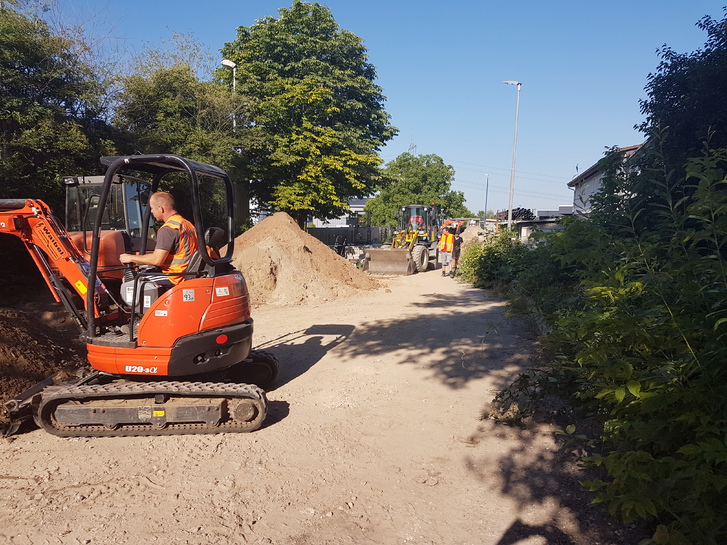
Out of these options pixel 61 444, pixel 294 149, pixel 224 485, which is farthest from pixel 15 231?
pixel 294 149

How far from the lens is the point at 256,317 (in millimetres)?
10641

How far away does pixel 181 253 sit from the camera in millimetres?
4973

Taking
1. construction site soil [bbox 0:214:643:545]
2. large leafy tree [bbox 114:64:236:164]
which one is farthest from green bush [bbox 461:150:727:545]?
large leafy tree [bbox 114:64:236:164]

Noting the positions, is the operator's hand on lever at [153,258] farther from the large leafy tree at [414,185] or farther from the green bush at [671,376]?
the large leafy tree at [414,185]

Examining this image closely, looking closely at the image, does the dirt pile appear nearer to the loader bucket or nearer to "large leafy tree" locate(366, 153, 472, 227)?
the loader bucket

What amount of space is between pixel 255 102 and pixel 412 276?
36.7ft

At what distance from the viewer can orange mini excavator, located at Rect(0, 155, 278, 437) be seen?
462 centimetres

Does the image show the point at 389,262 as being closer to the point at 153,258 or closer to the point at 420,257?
the point at 420,257

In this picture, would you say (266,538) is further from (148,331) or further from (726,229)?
(726,229)

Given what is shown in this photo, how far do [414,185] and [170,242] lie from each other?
50.5 m

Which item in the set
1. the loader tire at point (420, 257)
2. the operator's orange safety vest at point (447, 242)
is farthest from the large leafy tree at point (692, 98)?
the loader tire at point (420, 257)

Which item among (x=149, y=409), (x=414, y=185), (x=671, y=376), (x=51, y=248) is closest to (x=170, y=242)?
(x=51, y=248)

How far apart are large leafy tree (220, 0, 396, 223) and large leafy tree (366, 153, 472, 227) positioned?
73.4 feet

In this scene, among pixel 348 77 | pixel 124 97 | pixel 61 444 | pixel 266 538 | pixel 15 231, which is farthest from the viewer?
pixel 348 77
